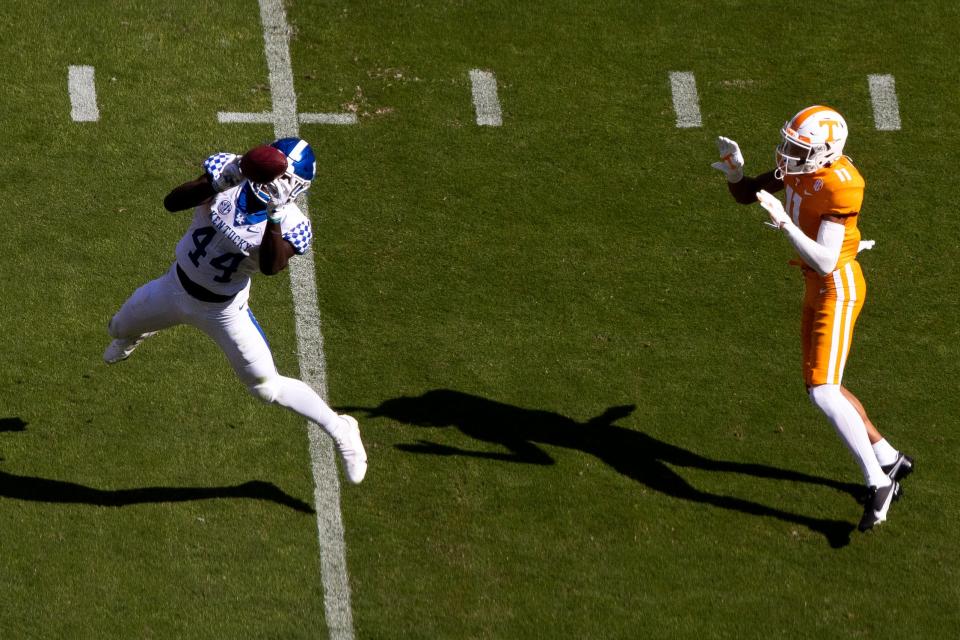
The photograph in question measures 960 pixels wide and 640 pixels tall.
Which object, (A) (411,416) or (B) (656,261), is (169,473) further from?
(B) (656,261)

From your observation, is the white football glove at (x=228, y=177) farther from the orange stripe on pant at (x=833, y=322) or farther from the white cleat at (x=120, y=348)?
the orange stripe on pant at (x=833, y=322)

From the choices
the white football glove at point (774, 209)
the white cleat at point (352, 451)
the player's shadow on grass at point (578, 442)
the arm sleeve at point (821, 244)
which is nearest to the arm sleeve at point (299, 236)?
the white cleat at point (352, 451)

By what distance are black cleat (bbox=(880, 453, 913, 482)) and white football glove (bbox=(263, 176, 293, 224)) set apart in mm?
3741

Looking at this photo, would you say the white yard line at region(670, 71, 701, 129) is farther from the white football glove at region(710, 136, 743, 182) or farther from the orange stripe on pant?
the orange stripe on pant

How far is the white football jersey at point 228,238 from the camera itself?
698cm

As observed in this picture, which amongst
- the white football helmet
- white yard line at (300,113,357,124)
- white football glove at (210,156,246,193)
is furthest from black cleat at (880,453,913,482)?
white yard line at (300,113,357,124)

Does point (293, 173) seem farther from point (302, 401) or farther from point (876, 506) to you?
point (876, 506)

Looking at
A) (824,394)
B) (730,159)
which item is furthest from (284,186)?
(824,394)

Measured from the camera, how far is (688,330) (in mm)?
9055

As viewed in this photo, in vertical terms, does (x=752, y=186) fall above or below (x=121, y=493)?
above

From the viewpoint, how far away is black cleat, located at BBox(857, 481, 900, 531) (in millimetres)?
7820

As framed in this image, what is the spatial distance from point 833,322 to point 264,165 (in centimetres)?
334

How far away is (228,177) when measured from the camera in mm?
6855

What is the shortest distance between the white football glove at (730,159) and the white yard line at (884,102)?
249cm
